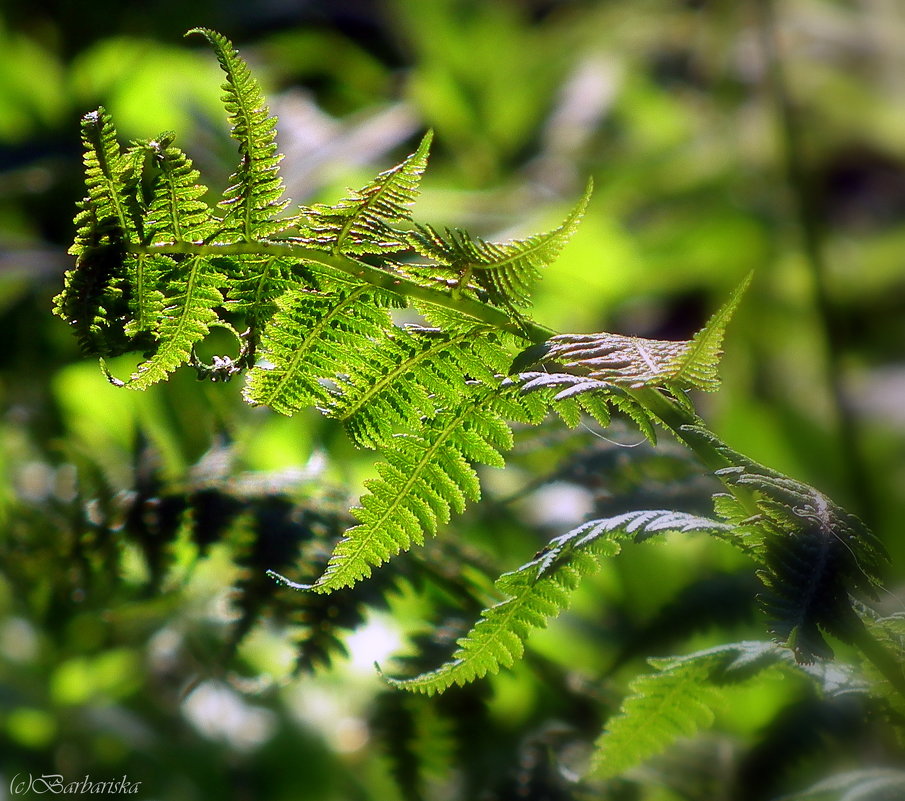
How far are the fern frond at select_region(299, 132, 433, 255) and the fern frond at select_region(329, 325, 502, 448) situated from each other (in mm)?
57

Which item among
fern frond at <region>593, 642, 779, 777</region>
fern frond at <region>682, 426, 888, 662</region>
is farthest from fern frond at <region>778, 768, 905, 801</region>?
fern frond at <region>682, 426, 888, 662</region>

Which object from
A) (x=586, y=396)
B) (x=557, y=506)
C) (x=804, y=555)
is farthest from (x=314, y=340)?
(x=557, y=506)

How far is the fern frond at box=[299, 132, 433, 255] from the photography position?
50cm

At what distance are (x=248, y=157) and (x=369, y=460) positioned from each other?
734 millimetres

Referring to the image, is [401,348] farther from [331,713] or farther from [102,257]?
[331,713]

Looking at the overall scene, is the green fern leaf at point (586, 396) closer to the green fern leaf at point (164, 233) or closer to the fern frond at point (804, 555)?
the fern frond at point (804, 555)

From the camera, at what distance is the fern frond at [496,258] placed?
50cm

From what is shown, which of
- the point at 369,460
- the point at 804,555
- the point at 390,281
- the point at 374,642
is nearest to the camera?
the point at 804,555

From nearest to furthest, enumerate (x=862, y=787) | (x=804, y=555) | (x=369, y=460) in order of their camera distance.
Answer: (x=804, y=555), (x=862, y=787), (x=369, y=460)

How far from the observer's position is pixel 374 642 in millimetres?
1028

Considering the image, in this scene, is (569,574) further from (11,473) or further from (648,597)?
Result: (11,473)

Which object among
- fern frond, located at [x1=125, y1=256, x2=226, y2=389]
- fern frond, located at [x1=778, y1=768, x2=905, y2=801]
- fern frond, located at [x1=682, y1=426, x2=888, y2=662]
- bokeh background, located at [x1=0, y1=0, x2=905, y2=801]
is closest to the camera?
fern frond, located at [x1=682, y1=426, x2=888, y2=662]

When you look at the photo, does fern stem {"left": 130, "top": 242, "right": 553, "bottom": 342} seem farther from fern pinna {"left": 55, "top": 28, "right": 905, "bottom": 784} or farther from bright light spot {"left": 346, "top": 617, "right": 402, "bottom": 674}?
bright light spot {"left": 346, "top": 617, "right": 402, "bottom": 674}

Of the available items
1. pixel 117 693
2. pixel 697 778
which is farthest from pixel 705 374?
pixel 117 693
